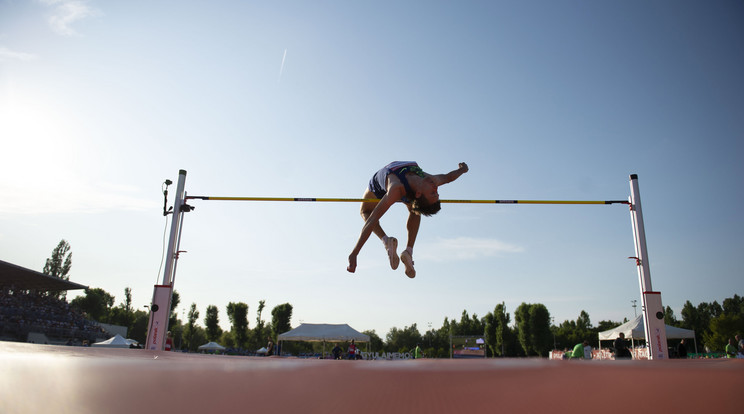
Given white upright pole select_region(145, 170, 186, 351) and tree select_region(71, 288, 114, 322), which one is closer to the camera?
white upright pole select_region(145, 170, 186, 351)

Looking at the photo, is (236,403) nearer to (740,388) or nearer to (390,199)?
(740,388)

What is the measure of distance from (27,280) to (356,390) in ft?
93.5

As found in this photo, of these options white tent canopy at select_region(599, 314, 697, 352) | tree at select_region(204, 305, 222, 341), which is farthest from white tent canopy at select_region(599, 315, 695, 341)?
tree at select_region(204, 305, 222, 341)

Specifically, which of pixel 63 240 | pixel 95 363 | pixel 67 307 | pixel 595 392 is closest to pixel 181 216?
pixel 95 363

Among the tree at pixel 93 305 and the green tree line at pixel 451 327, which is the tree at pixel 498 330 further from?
the tree at pixel 93 305

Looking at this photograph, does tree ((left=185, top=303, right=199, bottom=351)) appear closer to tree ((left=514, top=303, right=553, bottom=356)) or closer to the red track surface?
tree ((left=514, top=303, right=553, bottom=356))

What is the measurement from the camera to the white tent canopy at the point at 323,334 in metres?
15.0

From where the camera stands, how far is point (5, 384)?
59cm

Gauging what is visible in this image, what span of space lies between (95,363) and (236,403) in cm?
34

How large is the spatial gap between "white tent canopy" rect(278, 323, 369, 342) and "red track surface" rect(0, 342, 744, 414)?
48.0 ft

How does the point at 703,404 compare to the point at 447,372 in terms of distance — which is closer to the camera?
the point at 703,404

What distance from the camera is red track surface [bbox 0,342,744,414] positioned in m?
0.53

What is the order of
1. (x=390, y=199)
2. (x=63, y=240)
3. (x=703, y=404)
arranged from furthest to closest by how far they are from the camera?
(x=63, y=240)
(x=390, y=199)
(x=703, y=404)

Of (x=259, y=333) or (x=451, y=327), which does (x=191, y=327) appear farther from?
(x=451, y=327)
